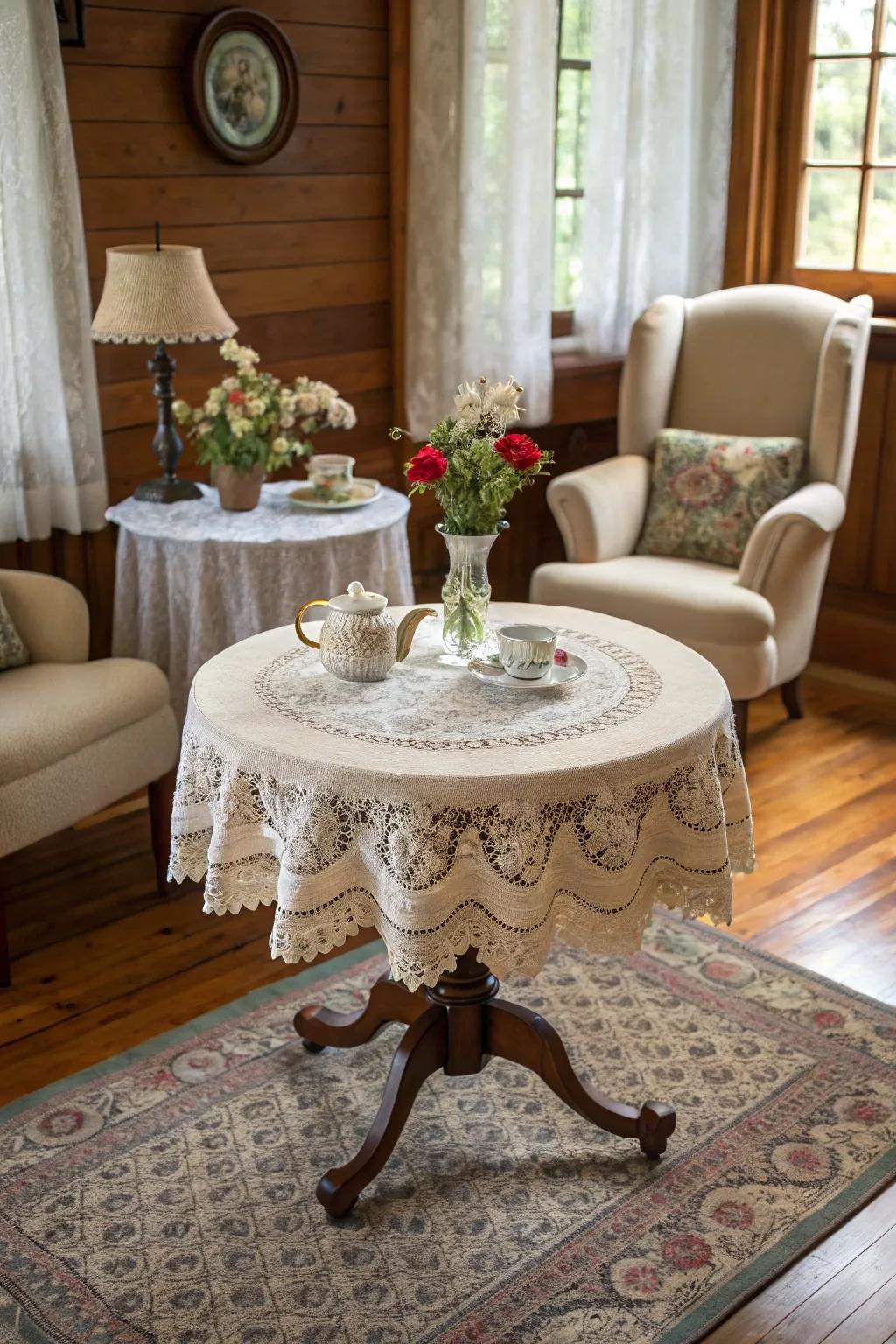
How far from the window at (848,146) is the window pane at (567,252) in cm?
70

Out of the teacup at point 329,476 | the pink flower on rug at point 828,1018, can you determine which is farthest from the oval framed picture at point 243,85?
Answer: the pink flower on rug at point 828,1018

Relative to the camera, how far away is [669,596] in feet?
11.9

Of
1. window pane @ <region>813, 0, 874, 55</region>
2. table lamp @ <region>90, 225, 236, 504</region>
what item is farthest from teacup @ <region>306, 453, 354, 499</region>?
window pane @ <region>813, 0, 874, 55</region>

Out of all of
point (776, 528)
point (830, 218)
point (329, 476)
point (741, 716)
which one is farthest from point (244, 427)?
point (830, 218)

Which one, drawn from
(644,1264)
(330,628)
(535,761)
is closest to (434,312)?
(330,628)

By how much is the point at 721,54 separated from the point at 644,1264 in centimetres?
374

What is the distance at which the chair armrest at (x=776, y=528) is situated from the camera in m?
3.61

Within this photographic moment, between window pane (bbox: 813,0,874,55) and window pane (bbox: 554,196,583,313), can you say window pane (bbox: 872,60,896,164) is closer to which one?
window pane (bbox: 813,0,874,55)

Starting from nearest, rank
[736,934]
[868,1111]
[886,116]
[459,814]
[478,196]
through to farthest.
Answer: [459,814], [868,1111], [736,934], [478,196], [886,116]

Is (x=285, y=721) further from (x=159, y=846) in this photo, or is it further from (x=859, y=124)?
(x=859, y=124)

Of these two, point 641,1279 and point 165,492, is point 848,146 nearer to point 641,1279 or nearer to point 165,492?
point 165,492

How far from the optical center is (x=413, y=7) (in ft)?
12.9

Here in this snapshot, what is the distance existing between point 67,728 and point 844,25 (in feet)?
10.5

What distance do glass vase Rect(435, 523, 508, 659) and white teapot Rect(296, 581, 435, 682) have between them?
15 centimetres
